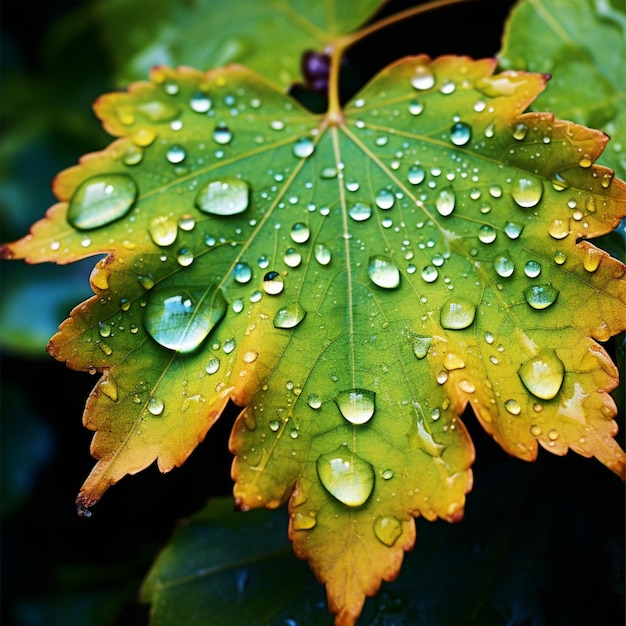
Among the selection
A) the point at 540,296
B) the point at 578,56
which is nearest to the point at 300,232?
the point at 540,296

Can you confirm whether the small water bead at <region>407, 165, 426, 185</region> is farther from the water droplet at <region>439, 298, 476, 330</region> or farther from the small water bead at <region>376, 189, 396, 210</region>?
the water droplet at <region>439, 298, 476, 330</region>

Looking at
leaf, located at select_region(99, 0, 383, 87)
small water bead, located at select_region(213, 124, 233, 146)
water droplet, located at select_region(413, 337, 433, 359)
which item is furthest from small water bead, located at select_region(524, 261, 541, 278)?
leaf, located at select_region(99, 0, 383, 87)

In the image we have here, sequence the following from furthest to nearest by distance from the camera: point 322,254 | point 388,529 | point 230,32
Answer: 1. point 230,32
2. point 322,254
3. point 388,529

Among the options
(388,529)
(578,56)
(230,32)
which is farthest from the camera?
(230,32)

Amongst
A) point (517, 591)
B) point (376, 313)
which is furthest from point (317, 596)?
point (376, 313)

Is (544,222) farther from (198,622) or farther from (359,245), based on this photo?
(198,622)

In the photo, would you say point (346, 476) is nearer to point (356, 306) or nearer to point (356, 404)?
point (356, 404)
